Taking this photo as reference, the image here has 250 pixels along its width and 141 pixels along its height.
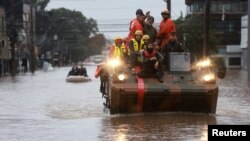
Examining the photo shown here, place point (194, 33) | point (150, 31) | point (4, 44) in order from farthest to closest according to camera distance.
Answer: point (194, 33) → point (4, 44) → point (150, 31)

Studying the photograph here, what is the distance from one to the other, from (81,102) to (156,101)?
7642 millimetres

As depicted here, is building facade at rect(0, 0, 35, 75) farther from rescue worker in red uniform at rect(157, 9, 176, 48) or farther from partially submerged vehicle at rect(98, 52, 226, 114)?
partially submerged vehicle at rect(98, 52, 226, 114)

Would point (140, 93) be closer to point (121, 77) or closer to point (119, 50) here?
point (121, 77)

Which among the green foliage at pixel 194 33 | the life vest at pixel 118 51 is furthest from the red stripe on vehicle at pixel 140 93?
the green foliage at pixel 194 33

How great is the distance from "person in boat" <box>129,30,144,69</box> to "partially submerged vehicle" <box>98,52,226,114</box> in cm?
46

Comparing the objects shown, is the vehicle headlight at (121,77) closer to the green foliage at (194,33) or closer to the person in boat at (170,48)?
the person in boat at (170,48)

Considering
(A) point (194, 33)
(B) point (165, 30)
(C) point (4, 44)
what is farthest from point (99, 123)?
(A) point (194, 33)

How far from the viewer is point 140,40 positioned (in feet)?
65.6

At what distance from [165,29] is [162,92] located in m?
3.16

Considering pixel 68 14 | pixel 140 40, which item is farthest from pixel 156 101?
pixel 68 14

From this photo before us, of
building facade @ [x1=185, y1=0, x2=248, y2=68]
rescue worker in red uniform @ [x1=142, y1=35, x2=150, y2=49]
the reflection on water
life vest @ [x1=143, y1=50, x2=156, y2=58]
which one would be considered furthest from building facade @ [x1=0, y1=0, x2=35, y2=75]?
the reflection on water

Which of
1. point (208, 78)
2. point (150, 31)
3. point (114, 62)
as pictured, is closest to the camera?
point (208, 78)

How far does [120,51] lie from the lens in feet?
66.3

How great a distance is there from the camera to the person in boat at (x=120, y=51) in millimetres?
20094
